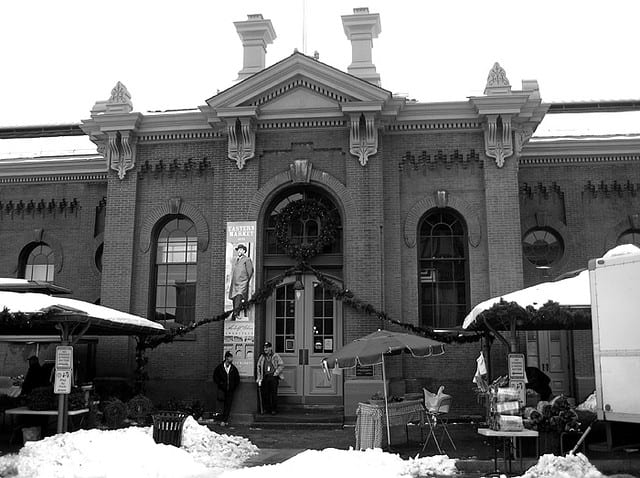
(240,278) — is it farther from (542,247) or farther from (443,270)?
(542,247)

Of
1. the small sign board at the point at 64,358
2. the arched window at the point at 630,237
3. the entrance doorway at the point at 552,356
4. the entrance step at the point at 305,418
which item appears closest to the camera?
the small sign board at the point at 64,358

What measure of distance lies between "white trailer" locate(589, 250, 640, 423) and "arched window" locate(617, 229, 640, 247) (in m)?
12.4

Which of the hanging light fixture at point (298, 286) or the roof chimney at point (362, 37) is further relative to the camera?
the roof chimney at point (362, 37)

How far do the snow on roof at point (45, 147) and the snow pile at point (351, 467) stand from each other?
55.3 ft

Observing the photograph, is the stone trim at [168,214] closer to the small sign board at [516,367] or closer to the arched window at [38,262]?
the arched window at [38,262]

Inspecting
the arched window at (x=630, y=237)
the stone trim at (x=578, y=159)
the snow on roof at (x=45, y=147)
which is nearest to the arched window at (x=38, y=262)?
the snow on roof at (x=45, y=147)

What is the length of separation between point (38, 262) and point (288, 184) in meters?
9.58

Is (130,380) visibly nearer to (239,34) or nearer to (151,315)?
(151,315)

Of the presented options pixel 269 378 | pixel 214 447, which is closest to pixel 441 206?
pixel 269 378

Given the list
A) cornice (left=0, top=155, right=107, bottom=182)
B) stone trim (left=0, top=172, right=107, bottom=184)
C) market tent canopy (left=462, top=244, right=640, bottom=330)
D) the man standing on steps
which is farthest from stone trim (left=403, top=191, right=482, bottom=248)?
stone trim (left=0, top=172, right=107, bottom=184)

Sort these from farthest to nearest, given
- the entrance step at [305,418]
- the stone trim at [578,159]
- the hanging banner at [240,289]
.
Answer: the stone trim at [578,159]
the hanging banner at [240,289]
the entrance step at [305,418]

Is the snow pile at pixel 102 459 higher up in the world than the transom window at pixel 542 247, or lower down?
lower down

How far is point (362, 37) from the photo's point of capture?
21.4 m

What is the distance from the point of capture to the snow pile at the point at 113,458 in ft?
36.2
